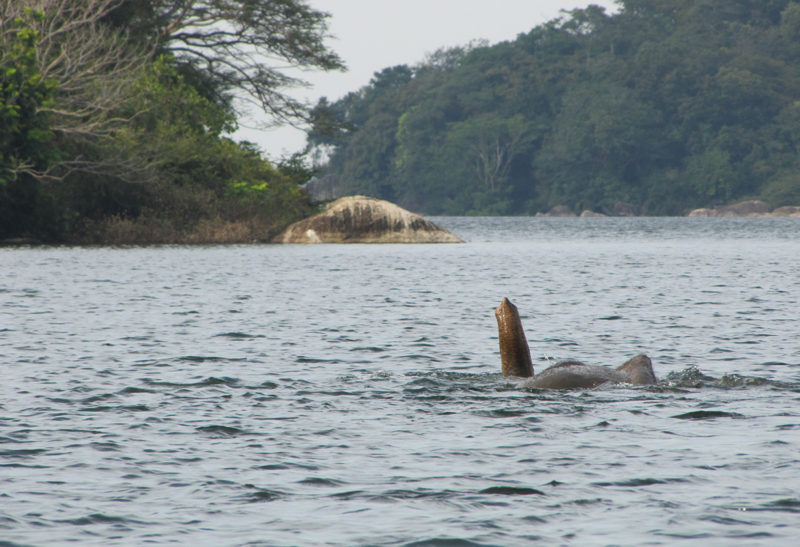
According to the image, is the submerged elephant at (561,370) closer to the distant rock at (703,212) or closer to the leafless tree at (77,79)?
the leafless tree at (77,79)

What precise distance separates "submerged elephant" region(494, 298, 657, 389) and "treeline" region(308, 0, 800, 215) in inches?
4316

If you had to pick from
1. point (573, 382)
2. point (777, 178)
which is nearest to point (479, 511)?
point (573, 382)

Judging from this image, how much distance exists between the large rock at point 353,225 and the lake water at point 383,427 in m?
27.9

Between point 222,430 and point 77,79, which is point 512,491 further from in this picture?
point 77,79

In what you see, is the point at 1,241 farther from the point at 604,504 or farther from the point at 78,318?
the point at 604,504

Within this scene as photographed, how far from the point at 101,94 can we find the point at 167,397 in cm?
3228

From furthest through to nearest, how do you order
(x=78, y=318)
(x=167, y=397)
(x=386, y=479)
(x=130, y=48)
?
(x=130, y=48) < (x=78, y=318) < (x=167, y=397) < (x=386, y=479)

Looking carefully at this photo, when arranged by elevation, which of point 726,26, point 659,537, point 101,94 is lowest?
point 659,537

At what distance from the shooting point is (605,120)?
402ft

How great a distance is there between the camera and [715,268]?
35.7 meters

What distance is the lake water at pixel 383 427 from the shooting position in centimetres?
679

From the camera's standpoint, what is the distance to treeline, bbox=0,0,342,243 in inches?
1533

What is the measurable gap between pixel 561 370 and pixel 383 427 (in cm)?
273

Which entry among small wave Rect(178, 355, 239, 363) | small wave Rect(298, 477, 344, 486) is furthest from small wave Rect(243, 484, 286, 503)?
small wave Rect(178, 355, 239, 363)
